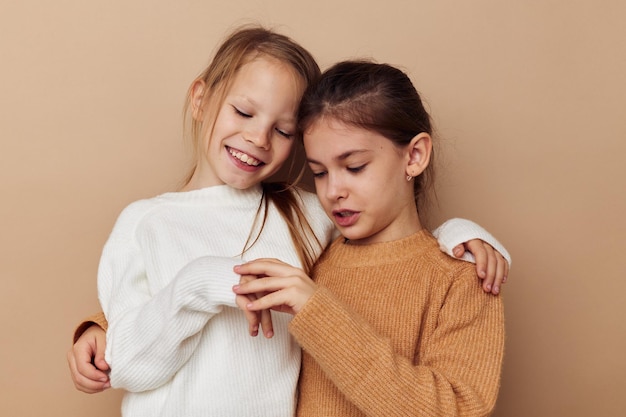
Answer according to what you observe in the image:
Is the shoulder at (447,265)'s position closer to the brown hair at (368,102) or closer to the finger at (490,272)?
the finger at (490,272)

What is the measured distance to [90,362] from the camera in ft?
4.28

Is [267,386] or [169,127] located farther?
[169,127]

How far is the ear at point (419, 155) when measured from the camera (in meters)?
1.35

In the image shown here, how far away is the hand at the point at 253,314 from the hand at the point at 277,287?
10 millimetres

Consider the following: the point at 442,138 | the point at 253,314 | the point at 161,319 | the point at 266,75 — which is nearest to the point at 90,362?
the point at 161,319

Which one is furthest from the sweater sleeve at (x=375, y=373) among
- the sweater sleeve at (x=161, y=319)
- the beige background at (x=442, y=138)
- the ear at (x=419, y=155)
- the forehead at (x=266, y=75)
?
the beige background at (x=442, y=138)

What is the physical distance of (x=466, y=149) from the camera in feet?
5.75

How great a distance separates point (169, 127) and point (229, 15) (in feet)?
1.05

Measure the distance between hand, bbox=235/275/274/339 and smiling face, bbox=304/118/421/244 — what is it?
11.1 inches

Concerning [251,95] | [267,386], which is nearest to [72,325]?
[267,386]

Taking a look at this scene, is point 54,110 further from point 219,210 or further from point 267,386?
point 267,386

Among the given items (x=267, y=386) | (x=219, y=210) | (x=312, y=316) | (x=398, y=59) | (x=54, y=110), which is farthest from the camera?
(x=398, y=59)

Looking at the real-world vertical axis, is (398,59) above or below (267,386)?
above

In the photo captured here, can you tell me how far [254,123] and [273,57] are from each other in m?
0.15
